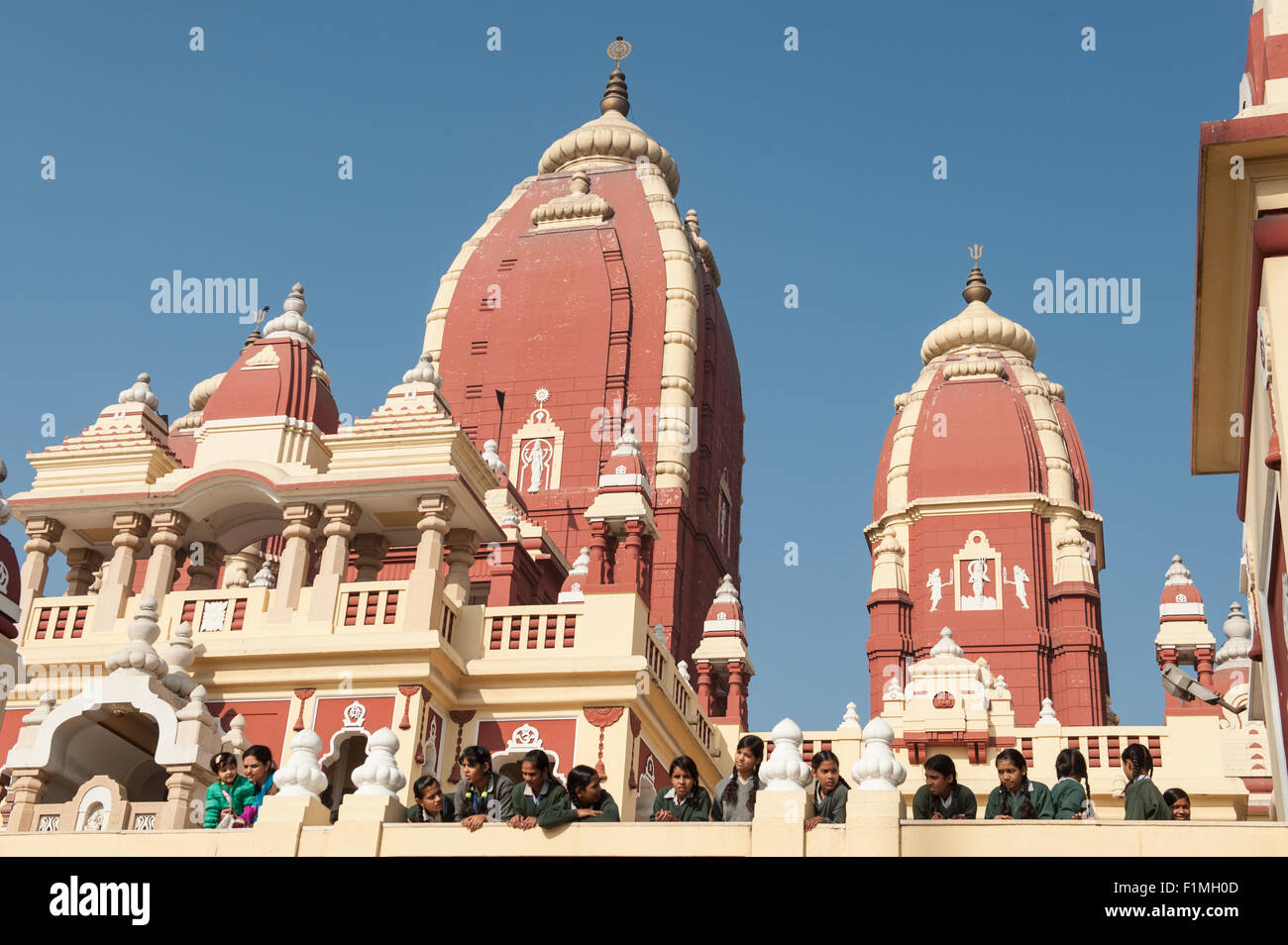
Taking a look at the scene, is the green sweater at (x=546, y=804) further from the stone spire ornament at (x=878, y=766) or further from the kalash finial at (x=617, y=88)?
the kalash finial at (x=617, y=88)

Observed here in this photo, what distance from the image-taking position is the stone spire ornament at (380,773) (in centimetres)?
1048

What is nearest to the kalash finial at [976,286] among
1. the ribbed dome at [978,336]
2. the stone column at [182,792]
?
the ribbed dome at [978,336]

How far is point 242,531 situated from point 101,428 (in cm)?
227

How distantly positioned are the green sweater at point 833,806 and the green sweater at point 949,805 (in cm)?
48

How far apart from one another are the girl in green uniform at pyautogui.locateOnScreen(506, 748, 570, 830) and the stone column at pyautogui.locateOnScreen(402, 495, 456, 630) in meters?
6.71

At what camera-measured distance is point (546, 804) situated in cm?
988

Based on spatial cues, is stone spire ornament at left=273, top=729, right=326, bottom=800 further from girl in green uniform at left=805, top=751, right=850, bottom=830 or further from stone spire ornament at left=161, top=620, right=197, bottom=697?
stone spire ornament at left=161, top=620, right=197, bottom=697

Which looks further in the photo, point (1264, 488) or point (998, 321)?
point (998, 321)

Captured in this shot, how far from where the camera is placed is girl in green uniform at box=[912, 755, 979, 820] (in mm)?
9852

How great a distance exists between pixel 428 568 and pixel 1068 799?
9240 millimetres

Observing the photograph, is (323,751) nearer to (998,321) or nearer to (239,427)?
(239,427)

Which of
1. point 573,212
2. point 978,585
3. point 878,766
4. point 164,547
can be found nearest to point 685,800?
point 878,766
